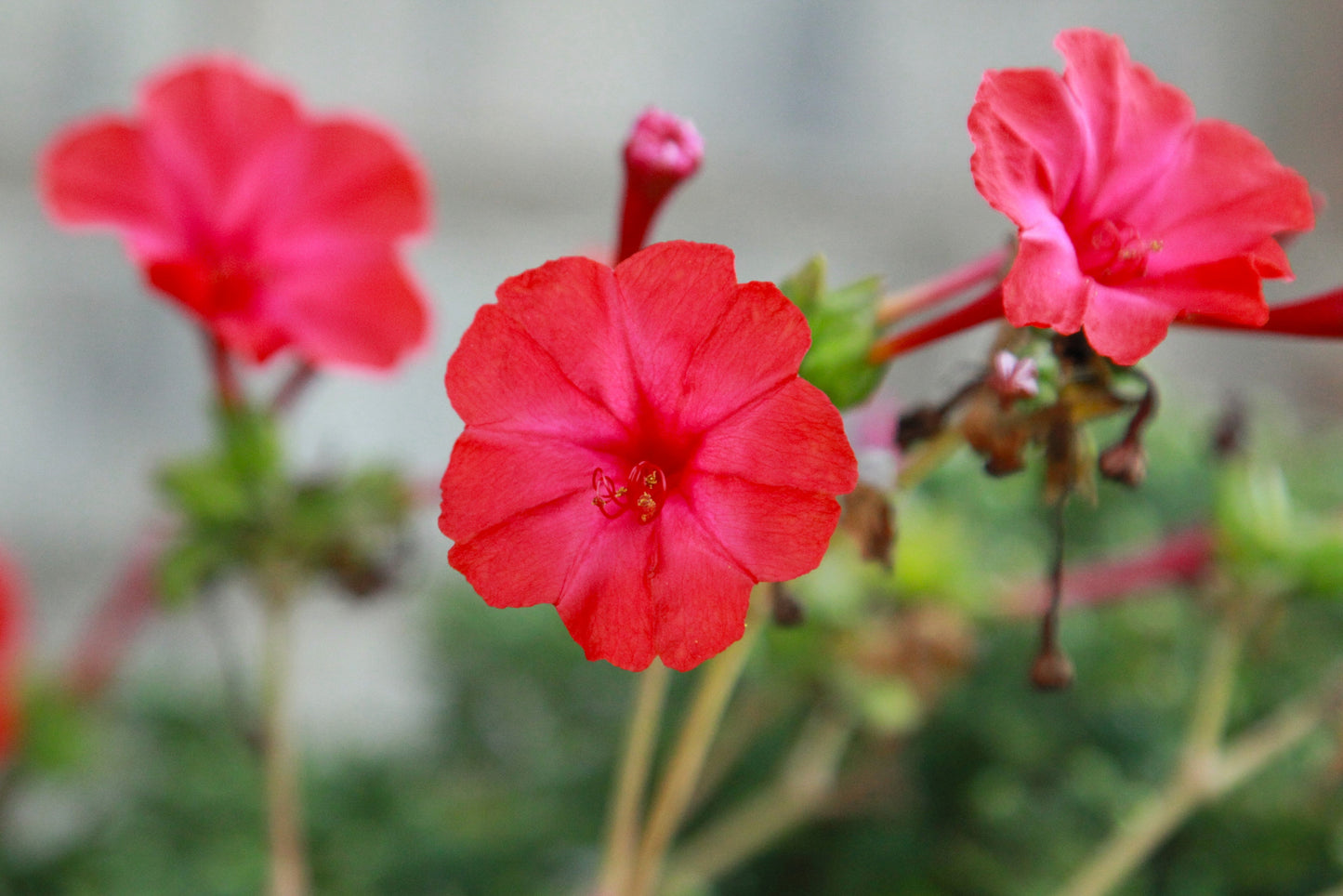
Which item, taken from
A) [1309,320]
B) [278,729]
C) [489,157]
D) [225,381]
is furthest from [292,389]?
[489,157]

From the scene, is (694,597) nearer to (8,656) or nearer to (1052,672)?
(1052,672)

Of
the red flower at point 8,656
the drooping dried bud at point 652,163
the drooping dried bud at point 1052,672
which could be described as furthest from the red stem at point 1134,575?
the red flower at point 8,656

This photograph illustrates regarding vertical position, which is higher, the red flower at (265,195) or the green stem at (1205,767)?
the red flower at (265,195)

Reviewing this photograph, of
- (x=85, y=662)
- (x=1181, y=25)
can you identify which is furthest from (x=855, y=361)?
(x=1181, y=25)

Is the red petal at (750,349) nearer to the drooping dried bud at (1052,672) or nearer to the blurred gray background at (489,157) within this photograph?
the drooping dried bud at (1052,672)

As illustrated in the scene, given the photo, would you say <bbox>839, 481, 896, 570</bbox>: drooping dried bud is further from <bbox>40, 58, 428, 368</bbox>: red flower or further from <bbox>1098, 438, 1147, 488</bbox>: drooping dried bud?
<bbox>40, 58, 428, 368</bbox>: red flower

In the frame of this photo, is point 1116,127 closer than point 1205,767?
Yes
